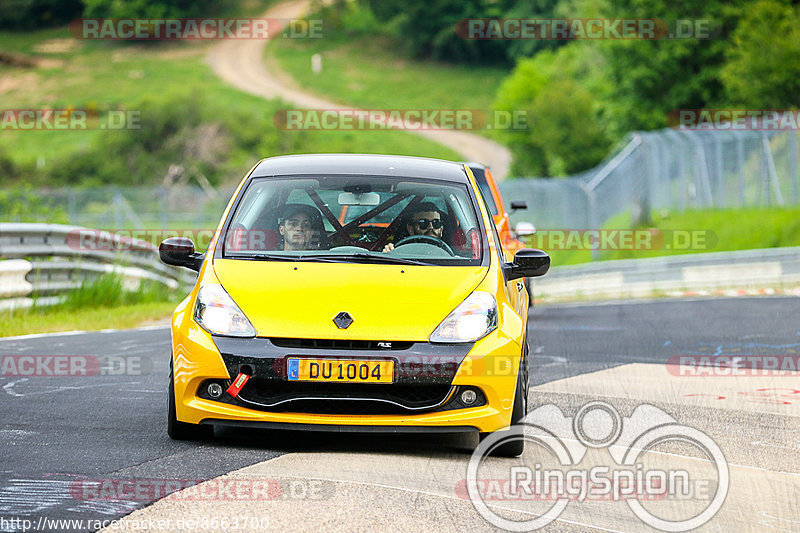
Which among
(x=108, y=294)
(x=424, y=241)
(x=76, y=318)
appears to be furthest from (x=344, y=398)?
(x=108, y=294)

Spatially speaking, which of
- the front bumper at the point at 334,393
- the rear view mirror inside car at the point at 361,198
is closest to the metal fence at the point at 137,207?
the rear view mirror inside car at the point at 361,198

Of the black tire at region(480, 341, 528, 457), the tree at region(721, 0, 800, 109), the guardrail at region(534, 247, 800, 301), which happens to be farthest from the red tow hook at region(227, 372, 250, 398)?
the tree at region(721, 0, 800, 109)

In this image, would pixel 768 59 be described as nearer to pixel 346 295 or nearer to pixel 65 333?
pixel 65 333

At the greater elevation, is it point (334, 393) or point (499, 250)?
point (499, 250)

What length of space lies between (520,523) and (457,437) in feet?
6.76

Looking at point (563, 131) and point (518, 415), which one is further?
point (563, 131)

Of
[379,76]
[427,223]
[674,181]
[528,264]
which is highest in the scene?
[379,76]

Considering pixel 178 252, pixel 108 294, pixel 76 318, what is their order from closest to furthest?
pixel 178 252, pixel 76 318, pixel 108 294

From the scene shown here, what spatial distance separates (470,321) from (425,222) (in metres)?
1.11

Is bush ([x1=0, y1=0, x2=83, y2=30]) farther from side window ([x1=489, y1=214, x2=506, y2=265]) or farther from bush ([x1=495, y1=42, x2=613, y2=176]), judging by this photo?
side window ([x1=489, y1=214, x2=506, y2=265])

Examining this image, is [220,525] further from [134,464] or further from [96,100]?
[96,100]

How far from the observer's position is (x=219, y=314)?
6785 mm

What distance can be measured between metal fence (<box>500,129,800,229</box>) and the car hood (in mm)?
23239

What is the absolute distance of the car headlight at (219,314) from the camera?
6688 mm
